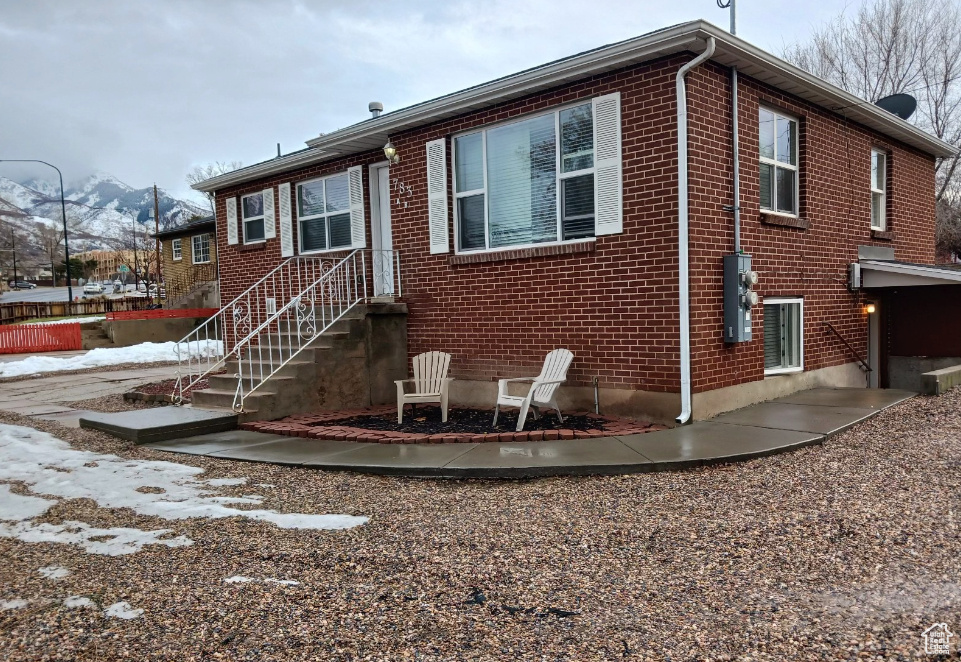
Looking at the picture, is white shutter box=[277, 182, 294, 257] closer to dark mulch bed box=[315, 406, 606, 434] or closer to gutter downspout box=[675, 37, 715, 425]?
dark mulch bed box=[315, 406, 606, 434]

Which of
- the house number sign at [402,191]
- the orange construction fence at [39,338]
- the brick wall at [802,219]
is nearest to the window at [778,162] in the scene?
the brick wall at [802,219]

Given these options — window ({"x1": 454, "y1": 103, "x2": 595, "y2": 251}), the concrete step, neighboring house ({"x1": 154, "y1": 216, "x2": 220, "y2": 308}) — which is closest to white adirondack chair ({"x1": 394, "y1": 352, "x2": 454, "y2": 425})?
window ({"x1": 454, "y1": 103, "x2": 595, "y2": 251})

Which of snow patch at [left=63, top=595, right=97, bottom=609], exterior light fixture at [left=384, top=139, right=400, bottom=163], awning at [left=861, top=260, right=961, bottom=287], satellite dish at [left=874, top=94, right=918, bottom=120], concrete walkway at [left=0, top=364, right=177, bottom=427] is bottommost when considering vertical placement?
snow patch at [left=63, top=595, right=97, bottom=609]

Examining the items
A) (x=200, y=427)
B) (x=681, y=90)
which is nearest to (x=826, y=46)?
(x=681, y=90)

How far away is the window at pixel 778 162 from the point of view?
8328mm

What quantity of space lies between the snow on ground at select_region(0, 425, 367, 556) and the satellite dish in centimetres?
1248

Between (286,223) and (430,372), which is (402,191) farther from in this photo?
(286,223)

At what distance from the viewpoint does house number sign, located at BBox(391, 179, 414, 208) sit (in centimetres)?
961

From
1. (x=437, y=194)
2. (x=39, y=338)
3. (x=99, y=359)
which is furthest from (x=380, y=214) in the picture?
(x=39, y=338)

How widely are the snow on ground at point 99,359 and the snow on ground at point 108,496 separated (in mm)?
9002

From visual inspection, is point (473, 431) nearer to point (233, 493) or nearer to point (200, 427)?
point (233, 493)

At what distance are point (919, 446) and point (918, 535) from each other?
2.51 metres

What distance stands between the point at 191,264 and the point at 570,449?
25.4 metres

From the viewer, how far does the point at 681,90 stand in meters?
6.82
